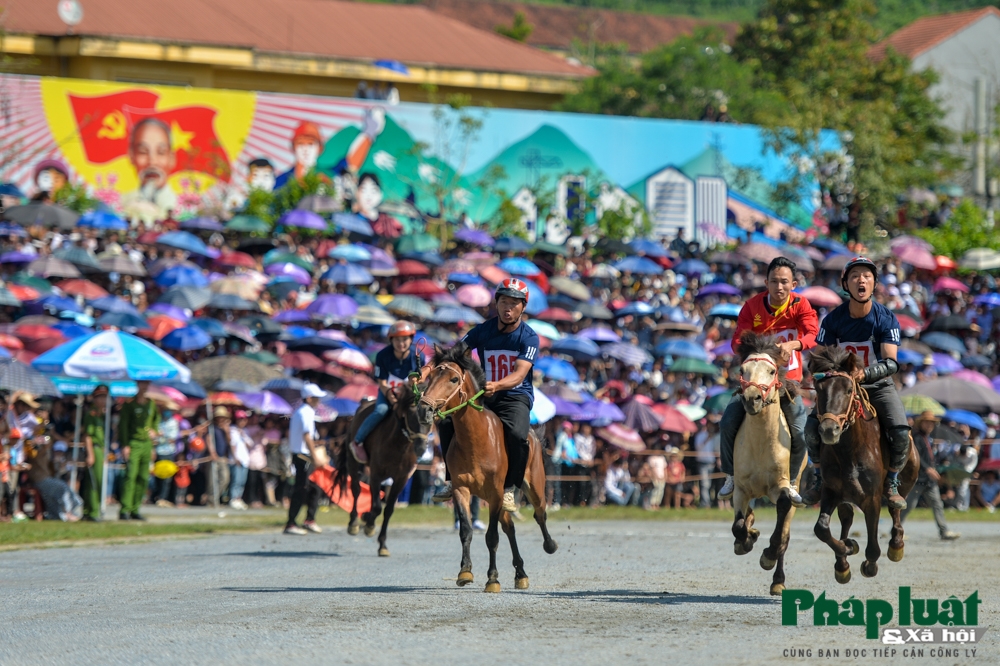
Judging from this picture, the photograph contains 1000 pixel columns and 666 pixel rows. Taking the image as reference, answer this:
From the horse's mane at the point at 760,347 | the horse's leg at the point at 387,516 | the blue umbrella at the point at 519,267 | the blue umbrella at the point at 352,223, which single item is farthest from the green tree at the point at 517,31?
the horse's mane at the point at 760,347

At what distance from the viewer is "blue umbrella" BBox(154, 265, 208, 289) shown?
30.5m

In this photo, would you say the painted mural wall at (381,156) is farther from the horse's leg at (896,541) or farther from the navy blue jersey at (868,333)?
the horse's leg at (896,541)

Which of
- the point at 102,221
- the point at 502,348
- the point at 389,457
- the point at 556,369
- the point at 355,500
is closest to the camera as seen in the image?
the point at 502,348

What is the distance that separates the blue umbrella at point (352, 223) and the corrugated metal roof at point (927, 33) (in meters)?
A: 35.2

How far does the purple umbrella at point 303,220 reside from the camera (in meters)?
36.0

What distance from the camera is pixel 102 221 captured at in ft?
110

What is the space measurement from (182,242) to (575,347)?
9.89 metres

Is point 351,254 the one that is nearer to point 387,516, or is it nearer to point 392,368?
point 392,368

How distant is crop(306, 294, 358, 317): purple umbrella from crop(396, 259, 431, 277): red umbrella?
4.26 meters

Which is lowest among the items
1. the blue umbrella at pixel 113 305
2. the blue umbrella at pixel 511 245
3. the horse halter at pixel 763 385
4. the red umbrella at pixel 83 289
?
the horse halter at pixel 763 385

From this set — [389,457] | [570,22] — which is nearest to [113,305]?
[389,457]

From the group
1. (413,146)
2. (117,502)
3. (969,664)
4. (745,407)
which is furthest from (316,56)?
(969,664)

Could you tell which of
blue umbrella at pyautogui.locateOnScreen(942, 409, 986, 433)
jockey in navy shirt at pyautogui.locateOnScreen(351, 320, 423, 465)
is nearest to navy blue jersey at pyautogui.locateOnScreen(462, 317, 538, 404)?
jockey in navy shirt at pyautogui.locateOnScreen(351, 320, 423, 465)

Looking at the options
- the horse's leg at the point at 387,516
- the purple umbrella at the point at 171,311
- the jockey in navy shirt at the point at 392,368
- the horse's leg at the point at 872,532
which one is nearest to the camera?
the horse's leg at the point at 872,532
